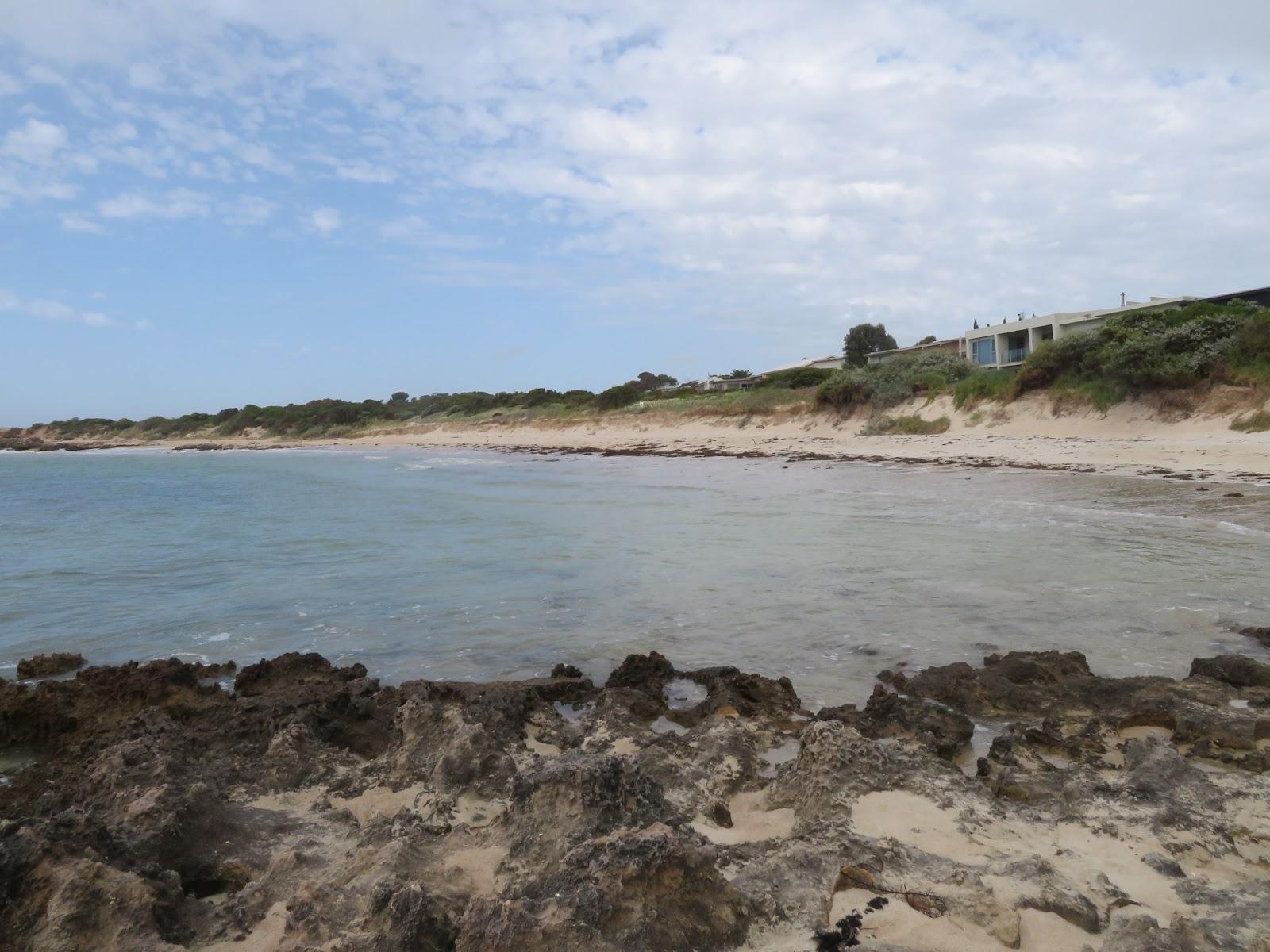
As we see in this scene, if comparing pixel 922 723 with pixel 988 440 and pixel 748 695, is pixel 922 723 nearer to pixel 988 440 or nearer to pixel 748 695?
pixel 748 695

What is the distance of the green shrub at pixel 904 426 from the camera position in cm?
2927

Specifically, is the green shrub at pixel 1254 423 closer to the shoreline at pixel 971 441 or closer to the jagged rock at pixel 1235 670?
the shoreline at pixel 971 441

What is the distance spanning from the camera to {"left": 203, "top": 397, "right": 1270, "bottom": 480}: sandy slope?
61.1 feet

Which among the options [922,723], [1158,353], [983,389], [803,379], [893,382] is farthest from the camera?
[803,379]

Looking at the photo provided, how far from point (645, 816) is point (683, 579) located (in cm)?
608

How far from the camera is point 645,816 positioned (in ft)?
10.2

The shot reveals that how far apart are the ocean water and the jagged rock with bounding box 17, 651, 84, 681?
34 cm

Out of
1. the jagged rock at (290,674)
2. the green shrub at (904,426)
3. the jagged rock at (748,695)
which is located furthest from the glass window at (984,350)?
the jagged rock at (290,674)

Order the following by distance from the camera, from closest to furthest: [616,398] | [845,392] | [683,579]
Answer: [683,579] < [845,392] < [616,398]

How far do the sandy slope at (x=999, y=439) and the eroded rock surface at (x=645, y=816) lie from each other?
1481 centimetres

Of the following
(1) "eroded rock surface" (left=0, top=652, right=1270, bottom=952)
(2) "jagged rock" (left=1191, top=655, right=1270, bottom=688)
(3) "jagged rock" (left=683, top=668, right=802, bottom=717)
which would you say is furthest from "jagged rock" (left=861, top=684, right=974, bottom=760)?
(2) "jagged rock" (left=1191, top=655, right=1270, bottom=688)

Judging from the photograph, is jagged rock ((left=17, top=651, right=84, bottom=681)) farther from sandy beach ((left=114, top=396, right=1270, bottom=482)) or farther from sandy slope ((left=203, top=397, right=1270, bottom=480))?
sandy slope ((left=203, top=397, right=1270, bottom=480))

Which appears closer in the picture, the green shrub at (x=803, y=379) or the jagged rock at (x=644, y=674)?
the jagged rock at (x=644, y=674)

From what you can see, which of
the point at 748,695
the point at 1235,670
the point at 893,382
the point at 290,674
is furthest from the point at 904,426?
the point at 290,674
